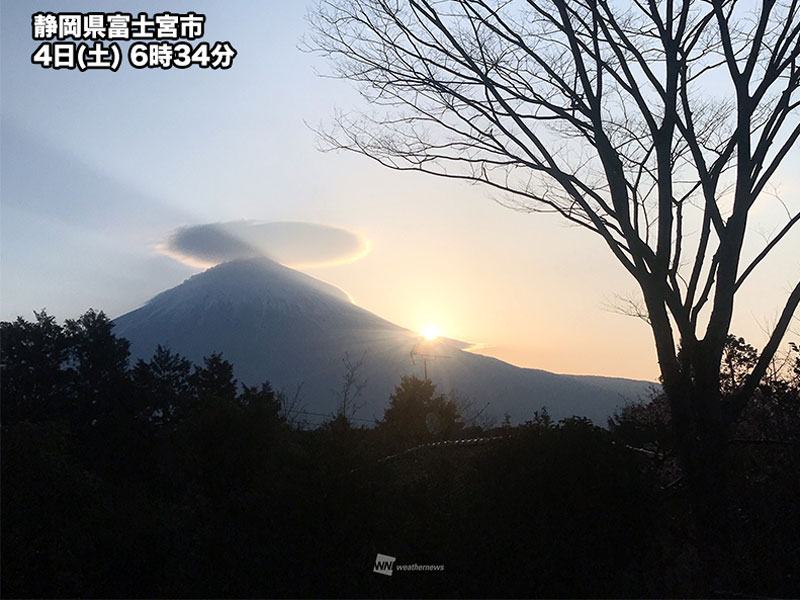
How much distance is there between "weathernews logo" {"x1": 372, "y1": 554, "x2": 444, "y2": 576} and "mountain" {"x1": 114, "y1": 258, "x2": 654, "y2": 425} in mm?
112527

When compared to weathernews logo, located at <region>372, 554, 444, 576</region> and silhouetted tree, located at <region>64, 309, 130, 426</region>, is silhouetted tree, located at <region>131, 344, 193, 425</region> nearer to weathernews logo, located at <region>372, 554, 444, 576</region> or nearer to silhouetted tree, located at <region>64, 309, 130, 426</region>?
silhouetted tree, located at <region>64, 309, 130, 426</region>

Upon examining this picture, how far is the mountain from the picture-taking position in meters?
135

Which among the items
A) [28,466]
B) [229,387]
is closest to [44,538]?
[28,466]

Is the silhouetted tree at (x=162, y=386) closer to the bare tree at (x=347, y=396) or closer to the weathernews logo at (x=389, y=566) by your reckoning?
the bare tree at (x=347, y=396)

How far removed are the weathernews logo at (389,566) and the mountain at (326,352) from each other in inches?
4430

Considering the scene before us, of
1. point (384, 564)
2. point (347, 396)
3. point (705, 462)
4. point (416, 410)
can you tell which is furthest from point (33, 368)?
point (705, 462)

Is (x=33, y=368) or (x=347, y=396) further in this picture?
(x=33, y=368)

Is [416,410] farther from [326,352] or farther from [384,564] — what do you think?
[326,352]

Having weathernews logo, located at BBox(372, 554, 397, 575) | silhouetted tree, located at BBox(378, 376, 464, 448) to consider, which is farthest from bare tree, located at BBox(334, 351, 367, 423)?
silhouetted tree, located at BBox(378, 376, 464, 448)

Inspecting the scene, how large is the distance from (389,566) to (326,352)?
157 m

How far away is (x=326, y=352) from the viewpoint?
162m

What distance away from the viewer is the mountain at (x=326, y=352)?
444 ft

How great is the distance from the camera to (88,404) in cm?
3050

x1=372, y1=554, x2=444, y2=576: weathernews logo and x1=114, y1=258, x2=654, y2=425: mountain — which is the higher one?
x1=114, y1=258, x2=654, y2=425: mountain
